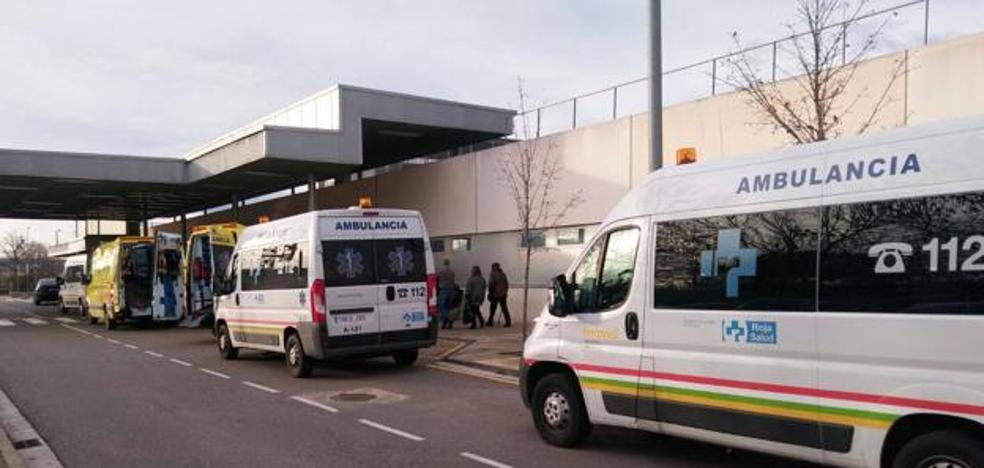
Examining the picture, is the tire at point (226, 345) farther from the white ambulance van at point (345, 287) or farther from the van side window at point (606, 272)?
the van side window at point (606, 272)

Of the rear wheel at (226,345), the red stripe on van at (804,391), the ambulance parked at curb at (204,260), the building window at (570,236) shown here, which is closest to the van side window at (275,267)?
the rear wheel at (226,345)

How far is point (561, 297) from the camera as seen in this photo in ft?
25.4

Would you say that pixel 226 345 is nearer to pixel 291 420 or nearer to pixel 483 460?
pixel 291 420

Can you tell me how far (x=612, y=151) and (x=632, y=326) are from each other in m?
13.0

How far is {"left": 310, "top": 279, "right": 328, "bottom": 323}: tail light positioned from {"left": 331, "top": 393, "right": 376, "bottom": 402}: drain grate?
59.8 inches

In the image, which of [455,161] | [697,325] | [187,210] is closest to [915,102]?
[697,325]

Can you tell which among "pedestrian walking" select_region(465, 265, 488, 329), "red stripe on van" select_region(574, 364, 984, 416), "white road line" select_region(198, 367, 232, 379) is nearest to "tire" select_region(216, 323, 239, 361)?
"white road line" select_region(198, 367, 232, 379)

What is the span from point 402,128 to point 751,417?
2245cm

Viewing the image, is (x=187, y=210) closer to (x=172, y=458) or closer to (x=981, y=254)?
(x=172, y=458)

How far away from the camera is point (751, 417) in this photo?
20.4 ft

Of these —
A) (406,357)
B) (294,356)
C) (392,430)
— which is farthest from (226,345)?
(392,430)

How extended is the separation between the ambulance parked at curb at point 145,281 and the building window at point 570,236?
38.0 ft

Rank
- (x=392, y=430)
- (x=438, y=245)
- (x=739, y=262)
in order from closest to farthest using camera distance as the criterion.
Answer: (x=739, y=262), (x=392, y=430), (x=438, y=245)

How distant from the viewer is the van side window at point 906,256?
4.98 metres
